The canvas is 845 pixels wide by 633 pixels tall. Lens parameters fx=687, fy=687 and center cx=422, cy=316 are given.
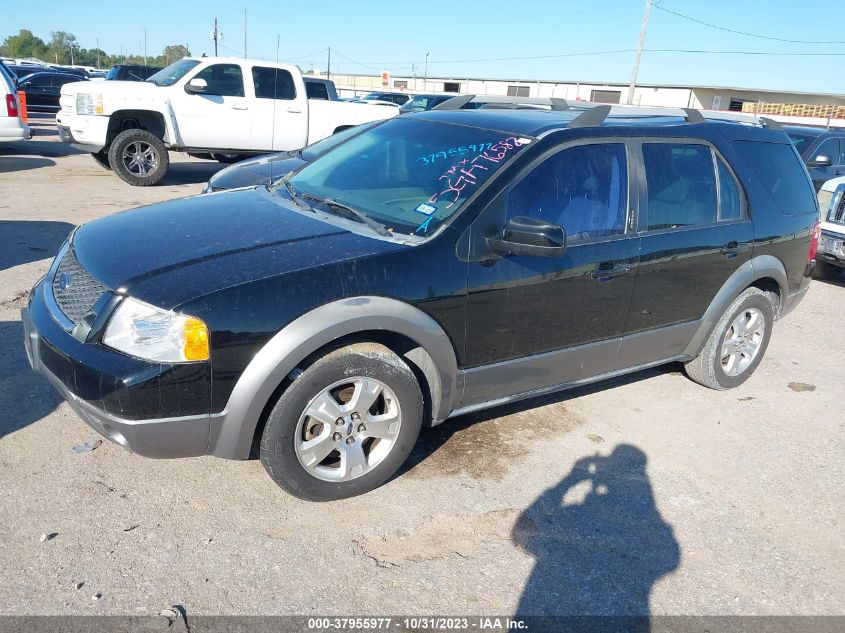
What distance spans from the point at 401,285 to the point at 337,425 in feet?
2.28

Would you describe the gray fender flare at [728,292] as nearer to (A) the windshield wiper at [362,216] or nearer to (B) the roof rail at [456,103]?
(B) the roof rail at [456,103]

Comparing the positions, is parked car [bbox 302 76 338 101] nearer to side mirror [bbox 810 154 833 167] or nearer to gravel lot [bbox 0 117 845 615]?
side mirror [bbox 810 154 833 167]

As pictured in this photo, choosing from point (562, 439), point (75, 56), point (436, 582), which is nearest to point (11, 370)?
point (436, 582)

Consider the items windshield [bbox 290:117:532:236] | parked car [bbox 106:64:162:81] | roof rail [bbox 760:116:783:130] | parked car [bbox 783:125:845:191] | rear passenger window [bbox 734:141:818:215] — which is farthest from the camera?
parked car [bbox 106:64:162:81]

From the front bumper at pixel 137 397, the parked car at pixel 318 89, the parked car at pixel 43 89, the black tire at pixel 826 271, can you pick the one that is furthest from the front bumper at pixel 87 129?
the parked car at pixel 43 89

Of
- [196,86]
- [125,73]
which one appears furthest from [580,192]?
[125,73]

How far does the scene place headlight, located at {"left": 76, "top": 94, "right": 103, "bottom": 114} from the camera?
10.4 m

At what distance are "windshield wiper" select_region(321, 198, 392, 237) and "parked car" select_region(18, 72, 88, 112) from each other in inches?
849

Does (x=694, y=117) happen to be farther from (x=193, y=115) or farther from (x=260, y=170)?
(x=193, y=115)

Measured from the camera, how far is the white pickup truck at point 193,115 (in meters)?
10.6

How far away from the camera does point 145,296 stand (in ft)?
9.06

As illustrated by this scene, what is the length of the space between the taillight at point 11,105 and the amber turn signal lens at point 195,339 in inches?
440

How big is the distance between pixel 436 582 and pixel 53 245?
5.99 meters

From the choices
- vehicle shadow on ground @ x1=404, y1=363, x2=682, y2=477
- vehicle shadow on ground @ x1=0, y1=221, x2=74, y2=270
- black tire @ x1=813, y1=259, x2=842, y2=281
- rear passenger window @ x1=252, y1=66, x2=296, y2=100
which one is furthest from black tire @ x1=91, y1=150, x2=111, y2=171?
black tire @ x1=813, y1=259, x2=842, y2=281
